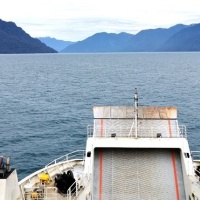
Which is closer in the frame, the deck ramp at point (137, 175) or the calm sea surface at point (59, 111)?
the deck ramp at point (137, 175)

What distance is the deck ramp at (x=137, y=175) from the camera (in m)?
25.2

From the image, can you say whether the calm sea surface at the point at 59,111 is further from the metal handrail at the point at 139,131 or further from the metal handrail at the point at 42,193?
the metal handrail at the point at 42,193

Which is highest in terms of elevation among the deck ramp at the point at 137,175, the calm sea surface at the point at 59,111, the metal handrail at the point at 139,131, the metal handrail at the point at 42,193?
→ the calm sea surface at the point at 59,111

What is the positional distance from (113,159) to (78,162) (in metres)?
7.12

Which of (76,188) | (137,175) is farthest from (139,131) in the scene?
(76,188)

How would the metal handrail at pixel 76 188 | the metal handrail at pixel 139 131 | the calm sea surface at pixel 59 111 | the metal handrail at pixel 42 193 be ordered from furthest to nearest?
1. the calm sea surface at pixel 59 111
2. the metal handrail at pixel 139 131
3. the metal handrail at pixel 42 193
4. the metal handrail at pixel 76 188

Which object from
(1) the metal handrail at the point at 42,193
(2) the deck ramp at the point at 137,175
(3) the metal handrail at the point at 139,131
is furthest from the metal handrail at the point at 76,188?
(3) the metal handrail at the point at 139,131

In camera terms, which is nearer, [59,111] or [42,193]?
[42,193]

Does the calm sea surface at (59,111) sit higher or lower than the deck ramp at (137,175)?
higher

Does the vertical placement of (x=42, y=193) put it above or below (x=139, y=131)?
below

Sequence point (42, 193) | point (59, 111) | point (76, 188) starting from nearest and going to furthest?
point (76, 188), point (42, 193), point (59, 111)

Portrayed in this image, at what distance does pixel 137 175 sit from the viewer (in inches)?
1040

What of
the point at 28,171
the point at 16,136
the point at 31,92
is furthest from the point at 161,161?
the point at 31,92

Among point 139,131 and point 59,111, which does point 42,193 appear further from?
point 59,111
